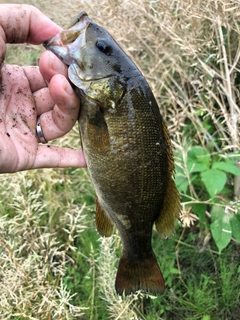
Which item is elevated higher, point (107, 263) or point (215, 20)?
point (215, 20)

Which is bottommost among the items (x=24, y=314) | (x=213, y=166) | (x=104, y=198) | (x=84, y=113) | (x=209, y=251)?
(x=209, y=251)

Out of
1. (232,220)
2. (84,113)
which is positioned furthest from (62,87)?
(232,220)

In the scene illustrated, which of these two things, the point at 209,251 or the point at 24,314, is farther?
the point at 209,251

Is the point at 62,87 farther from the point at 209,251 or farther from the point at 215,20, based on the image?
the point at 209,251

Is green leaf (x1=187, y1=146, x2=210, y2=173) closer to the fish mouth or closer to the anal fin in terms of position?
the anal fin

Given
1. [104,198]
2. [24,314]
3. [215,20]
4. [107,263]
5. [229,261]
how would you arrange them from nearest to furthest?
1. [104,198]
2. [24,314]
3. [107,263]
4. [215,20]
5. [229,261]

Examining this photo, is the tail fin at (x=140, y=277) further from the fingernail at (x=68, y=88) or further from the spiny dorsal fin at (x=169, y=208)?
the fingernail at (x=68, y=88)

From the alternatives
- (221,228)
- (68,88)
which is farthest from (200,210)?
(68,88)

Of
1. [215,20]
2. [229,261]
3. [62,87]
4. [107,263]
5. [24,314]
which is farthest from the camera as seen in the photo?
[229,261]

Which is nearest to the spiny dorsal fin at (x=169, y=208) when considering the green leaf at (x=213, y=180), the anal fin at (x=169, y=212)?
the anal fin at (x=169, y=212)
